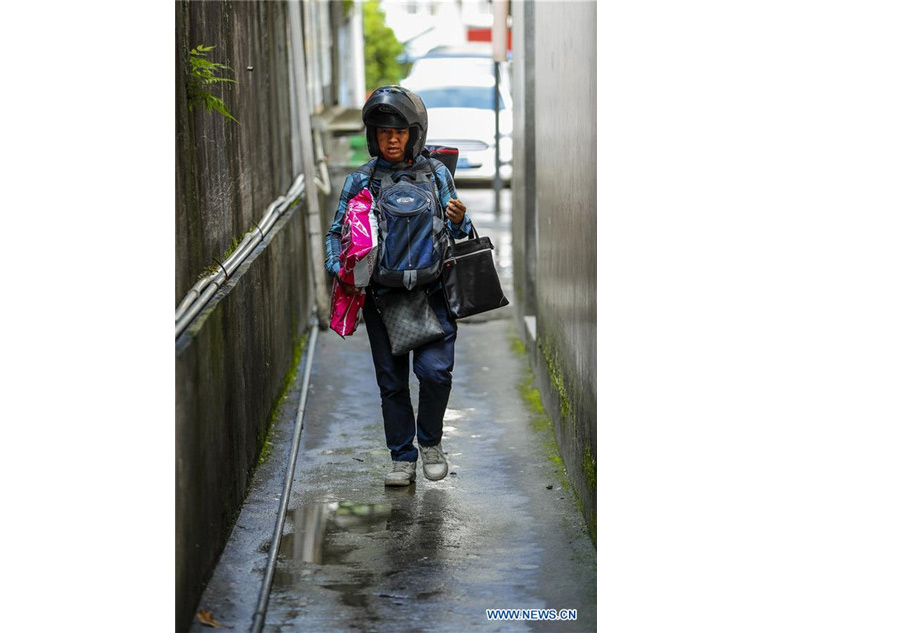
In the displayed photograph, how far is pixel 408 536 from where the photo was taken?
232 inches

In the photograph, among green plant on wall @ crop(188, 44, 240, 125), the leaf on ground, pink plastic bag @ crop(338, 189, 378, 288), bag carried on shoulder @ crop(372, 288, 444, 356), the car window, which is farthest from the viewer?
the car window

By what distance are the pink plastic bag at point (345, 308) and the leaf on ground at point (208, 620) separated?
1850 mm

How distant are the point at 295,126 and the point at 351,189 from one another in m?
4.68

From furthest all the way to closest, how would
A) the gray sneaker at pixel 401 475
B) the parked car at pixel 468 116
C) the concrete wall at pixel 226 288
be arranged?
the parked car at pixel 468 116, the gray sneaker at pixel 401 475, the concrete wall at pixel 226 288

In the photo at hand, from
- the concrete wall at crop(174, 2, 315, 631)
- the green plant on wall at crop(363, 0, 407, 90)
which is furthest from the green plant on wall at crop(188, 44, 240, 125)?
the green plant on wall at crop(363, 0, 407, 90)

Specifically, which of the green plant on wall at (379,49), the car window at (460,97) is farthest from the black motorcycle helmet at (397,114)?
the green plant on wall at (379,49)

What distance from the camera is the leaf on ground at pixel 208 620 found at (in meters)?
4.78

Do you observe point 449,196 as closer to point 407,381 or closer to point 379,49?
point 407,381

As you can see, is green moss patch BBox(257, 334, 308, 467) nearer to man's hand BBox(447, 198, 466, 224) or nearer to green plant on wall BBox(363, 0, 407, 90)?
man's hand BBox(447, 198, 466, 224)

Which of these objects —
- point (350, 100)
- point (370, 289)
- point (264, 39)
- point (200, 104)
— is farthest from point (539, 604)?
point (350, 100)

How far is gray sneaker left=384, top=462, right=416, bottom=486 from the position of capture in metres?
6.61

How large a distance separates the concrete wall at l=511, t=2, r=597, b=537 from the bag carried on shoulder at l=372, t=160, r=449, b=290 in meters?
0.67

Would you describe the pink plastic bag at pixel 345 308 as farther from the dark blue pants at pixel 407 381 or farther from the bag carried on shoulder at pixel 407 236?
the bag carried on shoulder at pixel 407 236

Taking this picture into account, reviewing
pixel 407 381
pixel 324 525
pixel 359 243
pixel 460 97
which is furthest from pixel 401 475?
pixel 460 97
